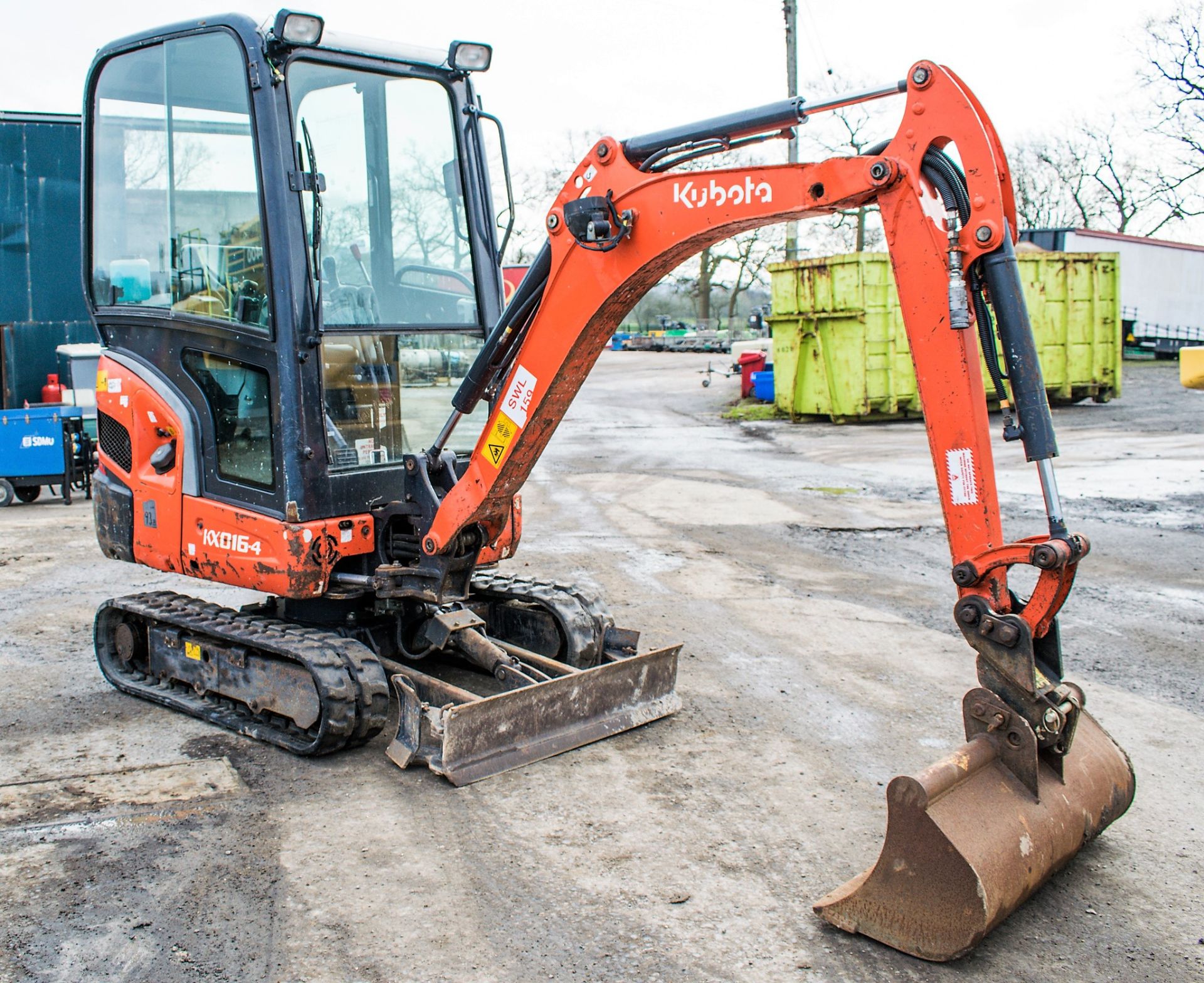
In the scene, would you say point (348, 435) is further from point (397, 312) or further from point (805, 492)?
point (805, 492)

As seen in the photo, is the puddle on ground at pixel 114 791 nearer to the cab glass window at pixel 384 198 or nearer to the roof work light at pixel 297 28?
the cab glass window at pixel 384 198

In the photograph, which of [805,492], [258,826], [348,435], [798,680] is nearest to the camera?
[258,826]

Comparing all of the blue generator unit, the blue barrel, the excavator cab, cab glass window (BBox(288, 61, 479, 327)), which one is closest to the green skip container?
the blue barrel

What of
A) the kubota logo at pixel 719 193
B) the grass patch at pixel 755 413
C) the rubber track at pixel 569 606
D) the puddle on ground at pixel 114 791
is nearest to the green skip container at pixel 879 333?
the grass patch at pixel 755 413

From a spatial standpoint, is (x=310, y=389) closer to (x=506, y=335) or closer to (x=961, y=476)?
(x=506, y=335)

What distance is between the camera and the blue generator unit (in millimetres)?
12188

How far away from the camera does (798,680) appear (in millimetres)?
6059

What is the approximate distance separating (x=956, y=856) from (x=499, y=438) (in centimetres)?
252

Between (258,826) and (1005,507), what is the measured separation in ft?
27.8

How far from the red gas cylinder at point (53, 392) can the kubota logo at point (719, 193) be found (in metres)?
12.3

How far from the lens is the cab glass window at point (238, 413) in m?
5.06

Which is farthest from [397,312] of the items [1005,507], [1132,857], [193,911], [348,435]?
[1005,507]

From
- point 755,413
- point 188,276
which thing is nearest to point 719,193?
point 188,276

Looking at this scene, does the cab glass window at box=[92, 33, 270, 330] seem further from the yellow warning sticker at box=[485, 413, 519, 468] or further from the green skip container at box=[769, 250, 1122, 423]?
the green skip container at box=[769, 250, 1122, 423]
